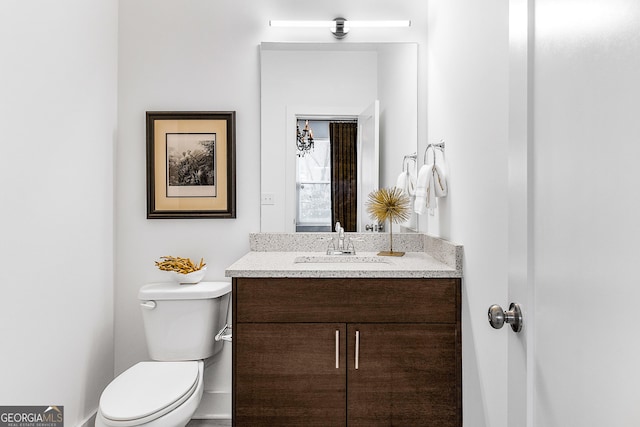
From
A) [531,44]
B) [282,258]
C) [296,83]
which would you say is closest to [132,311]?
[282,258]

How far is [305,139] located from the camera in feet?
7.90

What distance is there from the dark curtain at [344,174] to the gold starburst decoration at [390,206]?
0.40ft

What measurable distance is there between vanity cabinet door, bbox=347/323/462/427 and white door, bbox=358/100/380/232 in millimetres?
770

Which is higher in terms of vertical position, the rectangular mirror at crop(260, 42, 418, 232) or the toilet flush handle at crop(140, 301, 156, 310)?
the rectangular mirror at crop(260, 42, 418, 232)

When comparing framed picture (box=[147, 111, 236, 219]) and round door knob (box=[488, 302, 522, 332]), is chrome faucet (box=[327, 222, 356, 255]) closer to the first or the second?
framed picture (box=[147, 111, 236, 219])

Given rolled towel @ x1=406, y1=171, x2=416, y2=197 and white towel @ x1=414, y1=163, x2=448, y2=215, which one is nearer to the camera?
white towel @ x1=414, y1=163, x2=448, y2=215

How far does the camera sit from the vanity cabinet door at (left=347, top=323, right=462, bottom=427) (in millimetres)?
1810

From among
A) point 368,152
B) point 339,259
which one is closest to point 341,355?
point 339,259

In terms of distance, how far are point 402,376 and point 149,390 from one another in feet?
3.27

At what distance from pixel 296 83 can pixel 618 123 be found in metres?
1.96

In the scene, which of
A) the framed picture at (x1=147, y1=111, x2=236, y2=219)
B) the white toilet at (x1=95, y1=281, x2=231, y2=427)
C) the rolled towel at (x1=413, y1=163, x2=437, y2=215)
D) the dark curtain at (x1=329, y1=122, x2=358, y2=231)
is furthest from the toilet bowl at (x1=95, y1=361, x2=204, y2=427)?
the rolled towel at (x1=413, y1=163, x2=437, y2=215)

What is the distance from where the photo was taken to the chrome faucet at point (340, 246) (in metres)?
2.35

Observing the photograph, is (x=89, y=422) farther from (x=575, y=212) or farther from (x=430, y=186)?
(x=575, y=212)

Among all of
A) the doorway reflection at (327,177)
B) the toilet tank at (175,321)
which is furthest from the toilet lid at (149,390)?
the doorway reflection at (327,177)
